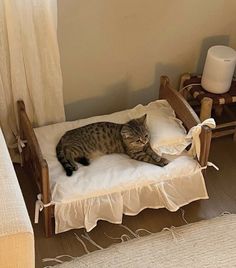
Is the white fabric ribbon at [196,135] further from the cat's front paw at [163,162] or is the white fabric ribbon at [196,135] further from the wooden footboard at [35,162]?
the wooden footboard at [35,162]

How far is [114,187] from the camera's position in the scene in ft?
6.73

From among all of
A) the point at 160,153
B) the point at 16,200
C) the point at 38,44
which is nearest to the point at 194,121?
the point at 160,153

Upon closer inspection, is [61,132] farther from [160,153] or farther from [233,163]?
[233,163]

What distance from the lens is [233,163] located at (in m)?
2.55

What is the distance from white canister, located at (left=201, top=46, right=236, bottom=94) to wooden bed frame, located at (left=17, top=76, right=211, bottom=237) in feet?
0.79

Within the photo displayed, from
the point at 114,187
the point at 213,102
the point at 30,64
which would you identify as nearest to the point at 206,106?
the point at 213,102

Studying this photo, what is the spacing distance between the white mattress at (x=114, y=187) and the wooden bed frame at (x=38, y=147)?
4cm

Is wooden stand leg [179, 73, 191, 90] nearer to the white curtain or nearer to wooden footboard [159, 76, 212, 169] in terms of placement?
wooden footboard [159, 76, 212, 169]

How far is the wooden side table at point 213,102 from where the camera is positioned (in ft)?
8.13

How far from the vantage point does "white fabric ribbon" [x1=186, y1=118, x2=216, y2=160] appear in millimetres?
2141

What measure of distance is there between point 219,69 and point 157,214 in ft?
2.62

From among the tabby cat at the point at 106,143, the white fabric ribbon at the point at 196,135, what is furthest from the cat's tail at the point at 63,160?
the white fabric ribbon at the point at 196,135

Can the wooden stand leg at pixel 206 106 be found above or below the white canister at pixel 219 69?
below

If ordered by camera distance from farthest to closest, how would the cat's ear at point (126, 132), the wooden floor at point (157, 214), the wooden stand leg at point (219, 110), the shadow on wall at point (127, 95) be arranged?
the wooden stand leg at point (219, 110), the shadow on wall at point (127, 95), the cat's ear at point (126, 132), the wooden floor at point (157, 214)
